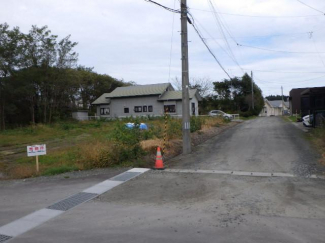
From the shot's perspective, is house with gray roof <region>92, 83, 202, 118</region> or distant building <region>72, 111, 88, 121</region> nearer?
house with gray roof <region>92, 83, 202, 118</region>

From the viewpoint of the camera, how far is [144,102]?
41.5 meters

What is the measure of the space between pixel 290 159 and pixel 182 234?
26.3 feet

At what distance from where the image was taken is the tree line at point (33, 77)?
34.2 meters

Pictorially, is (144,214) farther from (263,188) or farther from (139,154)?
(139,154)

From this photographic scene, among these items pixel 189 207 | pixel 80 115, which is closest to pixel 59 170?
pixel 189 207

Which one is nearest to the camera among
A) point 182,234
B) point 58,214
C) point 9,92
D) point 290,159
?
point 182,234

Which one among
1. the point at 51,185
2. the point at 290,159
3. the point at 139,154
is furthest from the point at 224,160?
the point at 51,185

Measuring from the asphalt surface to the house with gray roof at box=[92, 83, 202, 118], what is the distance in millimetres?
28979

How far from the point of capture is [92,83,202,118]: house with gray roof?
39.9 meters

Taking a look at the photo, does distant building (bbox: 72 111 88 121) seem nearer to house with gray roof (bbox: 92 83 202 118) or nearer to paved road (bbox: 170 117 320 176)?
house with gray roof (bbox: 92 83 202 118)

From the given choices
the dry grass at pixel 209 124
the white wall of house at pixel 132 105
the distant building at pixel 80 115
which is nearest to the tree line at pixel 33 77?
the distant building at pixel 80 115

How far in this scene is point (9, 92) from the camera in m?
34.5

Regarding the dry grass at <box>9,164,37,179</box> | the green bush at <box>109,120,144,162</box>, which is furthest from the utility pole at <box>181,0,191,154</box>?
the dry grass at <box>9,164,37,179</box>

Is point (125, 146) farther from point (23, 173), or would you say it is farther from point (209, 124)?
point (209, 124)
